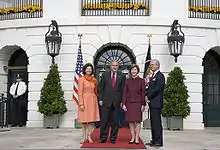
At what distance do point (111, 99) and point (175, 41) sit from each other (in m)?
5.86

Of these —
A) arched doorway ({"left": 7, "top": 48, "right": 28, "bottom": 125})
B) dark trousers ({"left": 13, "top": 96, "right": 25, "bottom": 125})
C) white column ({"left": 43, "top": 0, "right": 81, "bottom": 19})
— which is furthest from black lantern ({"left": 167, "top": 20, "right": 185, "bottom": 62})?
arched doorway ({"left": 7, "top": 48, "right": 28, "bottom": 125})

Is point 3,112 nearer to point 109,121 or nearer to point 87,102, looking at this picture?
point 87,102

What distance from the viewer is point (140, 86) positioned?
955 centimetres

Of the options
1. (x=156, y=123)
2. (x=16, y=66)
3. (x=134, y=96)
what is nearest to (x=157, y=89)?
(x=134, y=96)

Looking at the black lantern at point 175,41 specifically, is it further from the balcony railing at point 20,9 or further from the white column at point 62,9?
the balcony railing at point 20,9

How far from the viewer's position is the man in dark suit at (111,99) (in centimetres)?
961

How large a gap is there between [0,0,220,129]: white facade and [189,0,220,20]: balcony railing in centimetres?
34

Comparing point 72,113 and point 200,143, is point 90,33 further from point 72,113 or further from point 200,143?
point 200,143

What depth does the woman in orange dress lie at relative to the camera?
9.49 m

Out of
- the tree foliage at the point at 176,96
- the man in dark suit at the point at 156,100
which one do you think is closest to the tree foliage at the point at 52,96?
the tree foliage at the point at 176,96

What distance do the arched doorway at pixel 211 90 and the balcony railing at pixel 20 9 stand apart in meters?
7.31

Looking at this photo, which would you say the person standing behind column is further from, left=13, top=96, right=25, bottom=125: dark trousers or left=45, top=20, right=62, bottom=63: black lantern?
left=45, top=20, right=62, bottom=63: black lantern

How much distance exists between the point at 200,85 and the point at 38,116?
6.40 metres

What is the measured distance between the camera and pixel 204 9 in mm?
16000
